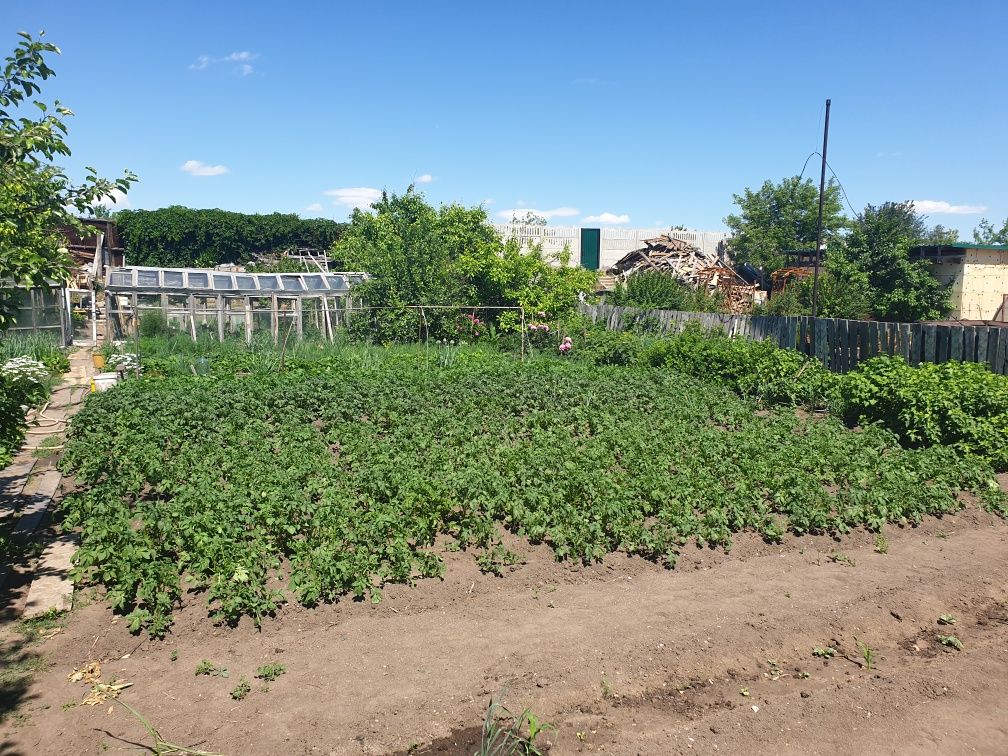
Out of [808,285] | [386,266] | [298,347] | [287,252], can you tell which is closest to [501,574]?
[298,347]

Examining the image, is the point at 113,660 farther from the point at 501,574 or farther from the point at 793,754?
the point at 793,754

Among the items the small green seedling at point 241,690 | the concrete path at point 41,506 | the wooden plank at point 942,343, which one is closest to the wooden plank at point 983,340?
the wooden plank at point 942,343

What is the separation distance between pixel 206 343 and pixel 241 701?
44.3 ft

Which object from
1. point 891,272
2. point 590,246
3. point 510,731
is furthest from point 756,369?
point 590,246

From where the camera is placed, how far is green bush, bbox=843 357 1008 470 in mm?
9008

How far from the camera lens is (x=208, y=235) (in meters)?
41.0

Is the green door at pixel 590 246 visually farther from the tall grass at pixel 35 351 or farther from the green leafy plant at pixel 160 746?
the green leafy plant at pixel 160 746

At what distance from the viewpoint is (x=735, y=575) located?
6.14 metres

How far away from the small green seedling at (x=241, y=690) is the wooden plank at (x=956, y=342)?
37.1ft

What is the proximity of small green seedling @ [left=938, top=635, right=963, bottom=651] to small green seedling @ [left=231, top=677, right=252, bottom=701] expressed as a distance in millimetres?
4741

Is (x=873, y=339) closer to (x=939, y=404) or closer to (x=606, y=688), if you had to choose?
(x=939, y=404)

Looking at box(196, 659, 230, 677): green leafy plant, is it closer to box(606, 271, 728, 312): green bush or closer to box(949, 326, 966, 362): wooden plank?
box(949, 326, 966, 362): wooden plank

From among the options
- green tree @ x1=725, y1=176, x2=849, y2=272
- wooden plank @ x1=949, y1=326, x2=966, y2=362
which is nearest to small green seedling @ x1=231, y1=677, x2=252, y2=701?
wooden plank @ x1=949, y1=326, x2=966, y2=362

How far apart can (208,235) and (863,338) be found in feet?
120
